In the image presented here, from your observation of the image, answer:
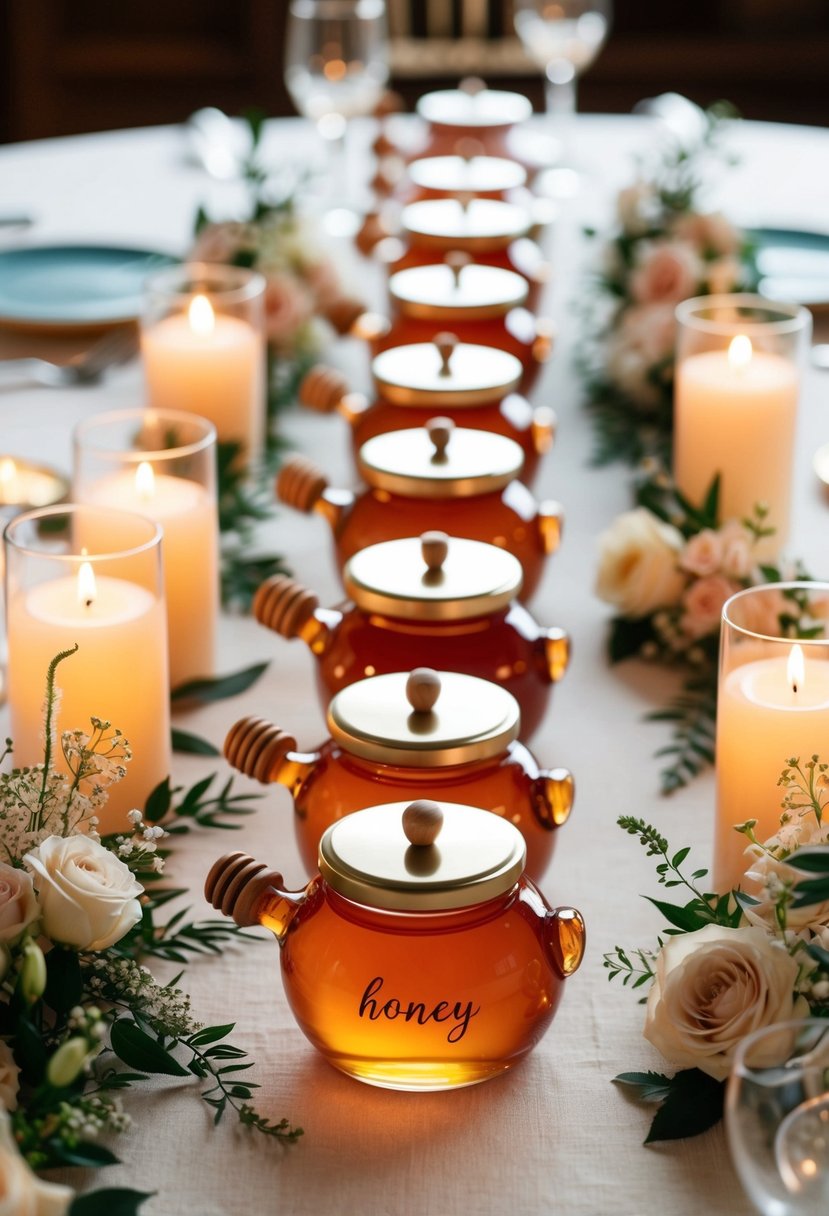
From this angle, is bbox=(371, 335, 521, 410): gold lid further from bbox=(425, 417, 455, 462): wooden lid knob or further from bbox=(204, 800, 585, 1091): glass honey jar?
bbox=(204, 800, 585, 1091): glass honey jar

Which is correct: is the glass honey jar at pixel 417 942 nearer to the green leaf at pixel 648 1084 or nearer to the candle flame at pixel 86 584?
the green leaf at pixel 648 1084

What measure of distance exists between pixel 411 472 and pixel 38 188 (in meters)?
1.71

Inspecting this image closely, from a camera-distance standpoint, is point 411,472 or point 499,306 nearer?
point 411,472

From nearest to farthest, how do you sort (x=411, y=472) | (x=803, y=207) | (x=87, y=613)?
(x=87, y=613), (x=411, y=472), (x=803, y=207)

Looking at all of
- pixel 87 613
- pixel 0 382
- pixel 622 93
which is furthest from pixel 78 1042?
pixel 622 93

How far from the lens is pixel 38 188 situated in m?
2.67

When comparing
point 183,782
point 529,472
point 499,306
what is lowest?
point 183,782

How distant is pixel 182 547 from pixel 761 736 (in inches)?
20.0

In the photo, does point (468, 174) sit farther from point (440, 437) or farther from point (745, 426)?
point (440, 437)

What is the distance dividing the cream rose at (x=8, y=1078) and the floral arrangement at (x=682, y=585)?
2.00 ft

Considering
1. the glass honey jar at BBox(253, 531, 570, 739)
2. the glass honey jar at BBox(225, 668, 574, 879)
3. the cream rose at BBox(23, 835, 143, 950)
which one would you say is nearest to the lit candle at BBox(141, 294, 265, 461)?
→ the glass honey jar at BBox(253, 531, 570, 739)

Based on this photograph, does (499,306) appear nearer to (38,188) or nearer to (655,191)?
(655,191)

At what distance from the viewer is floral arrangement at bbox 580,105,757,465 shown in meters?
1.85

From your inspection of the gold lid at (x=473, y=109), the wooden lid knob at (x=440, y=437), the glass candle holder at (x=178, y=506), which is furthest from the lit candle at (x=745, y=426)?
the gold lid at (x=473, y=109)
